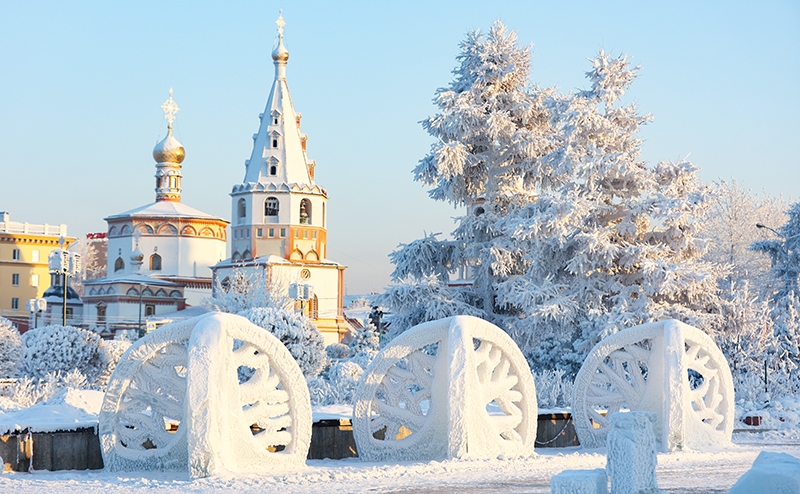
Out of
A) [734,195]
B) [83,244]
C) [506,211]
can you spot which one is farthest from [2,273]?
[506,211]

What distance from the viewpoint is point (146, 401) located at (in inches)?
445

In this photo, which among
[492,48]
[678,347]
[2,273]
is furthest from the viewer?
[2,273]

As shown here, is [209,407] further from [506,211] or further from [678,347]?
[506,211]

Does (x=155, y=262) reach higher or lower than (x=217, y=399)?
higher

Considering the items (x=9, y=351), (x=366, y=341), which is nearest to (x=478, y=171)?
(x=9, y=351)

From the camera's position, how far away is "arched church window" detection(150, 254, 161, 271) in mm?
67312

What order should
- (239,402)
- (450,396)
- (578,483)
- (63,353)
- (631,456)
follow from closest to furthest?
(578,483) < (631,456) < (239,402) < (450,396) < (63,353)

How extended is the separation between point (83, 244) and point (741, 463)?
8592 cm

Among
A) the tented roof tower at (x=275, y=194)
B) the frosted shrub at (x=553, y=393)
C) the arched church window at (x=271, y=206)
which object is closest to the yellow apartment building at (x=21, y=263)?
the tented roof tower at (x=275, y=194)

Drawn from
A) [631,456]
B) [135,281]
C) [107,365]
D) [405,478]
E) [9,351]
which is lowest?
[405,478]

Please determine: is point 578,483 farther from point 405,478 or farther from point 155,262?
point 155,262

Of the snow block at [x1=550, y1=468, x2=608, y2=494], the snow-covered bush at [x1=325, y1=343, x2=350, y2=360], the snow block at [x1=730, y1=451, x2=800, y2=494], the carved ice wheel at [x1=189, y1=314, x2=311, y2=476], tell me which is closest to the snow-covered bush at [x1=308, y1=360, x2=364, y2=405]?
the carved ice wheel at [x1=189, y1=314, x2=311, y2=476]

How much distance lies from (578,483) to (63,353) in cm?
1612

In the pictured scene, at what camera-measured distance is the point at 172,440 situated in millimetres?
11062
